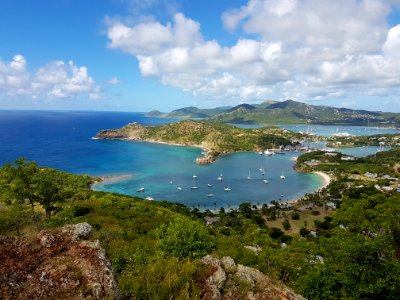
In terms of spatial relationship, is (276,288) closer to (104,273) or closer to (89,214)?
(104,273)

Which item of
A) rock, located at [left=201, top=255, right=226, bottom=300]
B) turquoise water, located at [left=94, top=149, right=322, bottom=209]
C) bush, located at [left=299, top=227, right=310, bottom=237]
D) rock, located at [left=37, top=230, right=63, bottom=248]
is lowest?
turquoise water, located at [left=94, top=149, right=322, bottom=209]

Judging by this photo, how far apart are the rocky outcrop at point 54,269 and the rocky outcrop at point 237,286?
12.4ft

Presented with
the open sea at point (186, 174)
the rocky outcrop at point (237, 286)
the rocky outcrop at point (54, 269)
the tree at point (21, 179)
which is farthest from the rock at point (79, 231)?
the open sea at point (186, 174)

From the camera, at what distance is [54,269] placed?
10.4m

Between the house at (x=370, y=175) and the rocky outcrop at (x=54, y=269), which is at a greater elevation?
the rocky outcrop at (x=54, y=269)

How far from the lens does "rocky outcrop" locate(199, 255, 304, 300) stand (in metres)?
11.9

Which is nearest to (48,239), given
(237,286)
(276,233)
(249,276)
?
(237,286)

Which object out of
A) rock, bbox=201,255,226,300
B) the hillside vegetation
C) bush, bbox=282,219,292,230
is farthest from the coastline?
rock, bbox=201,255,226,300

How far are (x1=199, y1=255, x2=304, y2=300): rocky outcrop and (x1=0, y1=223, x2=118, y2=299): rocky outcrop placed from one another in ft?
12.4

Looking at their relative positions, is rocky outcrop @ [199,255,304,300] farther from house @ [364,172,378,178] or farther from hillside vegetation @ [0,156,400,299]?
house @ [364,172,378,178]

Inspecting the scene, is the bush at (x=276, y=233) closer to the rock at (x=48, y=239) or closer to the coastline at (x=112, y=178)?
the rock at (x=48, y=239)

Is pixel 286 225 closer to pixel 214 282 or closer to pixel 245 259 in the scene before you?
pixel 245 259

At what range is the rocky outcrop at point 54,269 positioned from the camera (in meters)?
9.52

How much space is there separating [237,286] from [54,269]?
6.89 meters
